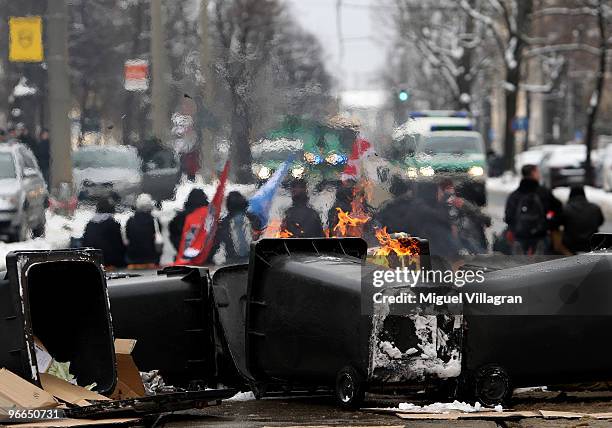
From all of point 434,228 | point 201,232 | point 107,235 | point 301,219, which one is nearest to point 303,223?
point 301,219

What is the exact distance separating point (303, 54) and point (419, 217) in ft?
16.5

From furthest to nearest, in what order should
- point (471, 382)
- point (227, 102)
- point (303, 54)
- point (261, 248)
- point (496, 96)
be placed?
point (496, 96) < point (303, 54) < point (227, 102) < point (261, 248) < point (471, 382)

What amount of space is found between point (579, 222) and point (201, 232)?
14.1 ft

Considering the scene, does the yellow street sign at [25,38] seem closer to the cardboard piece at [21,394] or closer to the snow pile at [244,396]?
the snow pile at [244,396]

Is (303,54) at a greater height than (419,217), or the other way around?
(303,54)

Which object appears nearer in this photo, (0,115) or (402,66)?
(0,115)

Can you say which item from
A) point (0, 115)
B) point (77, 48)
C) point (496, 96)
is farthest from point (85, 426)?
point (496, 96)

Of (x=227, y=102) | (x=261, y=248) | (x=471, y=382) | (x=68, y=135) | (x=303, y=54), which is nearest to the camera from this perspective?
(x=471, y=382)

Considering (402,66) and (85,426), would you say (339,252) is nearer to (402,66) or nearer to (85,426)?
(85,426)

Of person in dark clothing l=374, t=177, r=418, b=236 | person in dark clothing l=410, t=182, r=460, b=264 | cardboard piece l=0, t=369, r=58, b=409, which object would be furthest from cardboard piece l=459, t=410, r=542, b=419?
person in dark clothing l=410, t=182, r=460, b=264

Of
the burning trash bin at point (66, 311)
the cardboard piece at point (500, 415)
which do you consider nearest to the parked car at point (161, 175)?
the burning trash bin at point (66, 311)

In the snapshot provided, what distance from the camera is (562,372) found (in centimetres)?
953

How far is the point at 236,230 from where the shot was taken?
59.3 ft

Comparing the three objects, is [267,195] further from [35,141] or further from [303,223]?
[35,141]
